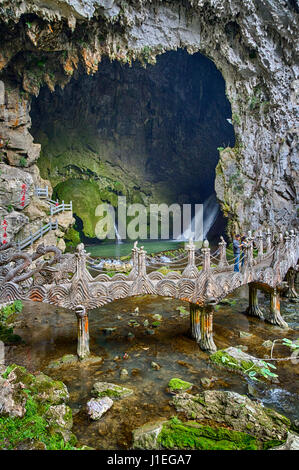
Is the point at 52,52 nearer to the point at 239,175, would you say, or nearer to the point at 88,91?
the point at 88,91

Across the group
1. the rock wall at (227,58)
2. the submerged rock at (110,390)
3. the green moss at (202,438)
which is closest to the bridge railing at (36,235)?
the rock wall at (227,58)

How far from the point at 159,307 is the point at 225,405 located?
6546 mm

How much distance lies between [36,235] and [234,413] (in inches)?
539

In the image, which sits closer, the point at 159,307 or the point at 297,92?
the point at 159,307

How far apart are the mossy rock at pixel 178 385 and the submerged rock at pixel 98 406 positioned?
4.45 feet

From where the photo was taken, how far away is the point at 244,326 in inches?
396

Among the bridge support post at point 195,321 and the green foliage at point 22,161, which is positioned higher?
the green foliage at point 22,161

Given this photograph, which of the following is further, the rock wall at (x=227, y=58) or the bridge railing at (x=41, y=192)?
the bridge railing at (x=41, y=192)

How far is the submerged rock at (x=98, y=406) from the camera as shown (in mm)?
5367

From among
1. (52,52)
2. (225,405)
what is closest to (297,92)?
(52,52)

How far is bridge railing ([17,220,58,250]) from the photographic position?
15094mm

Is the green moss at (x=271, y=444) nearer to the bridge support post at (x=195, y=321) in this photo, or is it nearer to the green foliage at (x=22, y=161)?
the bridge support post at (x=195, y=321)

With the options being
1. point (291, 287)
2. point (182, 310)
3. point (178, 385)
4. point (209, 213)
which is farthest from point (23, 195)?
point (209, 213)

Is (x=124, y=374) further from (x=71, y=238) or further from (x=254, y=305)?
(x=71, y=238)
